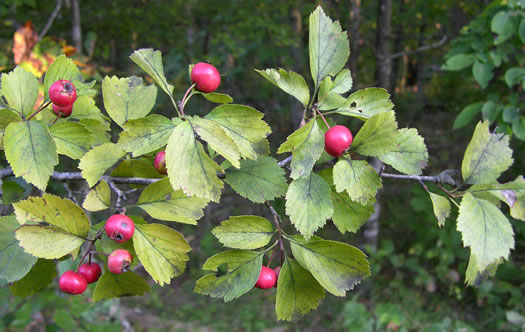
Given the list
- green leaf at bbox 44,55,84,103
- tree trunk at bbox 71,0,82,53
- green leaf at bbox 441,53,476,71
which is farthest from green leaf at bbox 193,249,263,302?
tree trunk at bbox 71,0,82,53

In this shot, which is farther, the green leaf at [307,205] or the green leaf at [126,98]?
the green leaf at [126,98]

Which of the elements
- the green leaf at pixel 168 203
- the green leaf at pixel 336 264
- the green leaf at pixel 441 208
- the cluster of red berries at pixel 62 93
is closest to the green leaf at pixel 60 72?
the cluster of red berries at pixel 62 93

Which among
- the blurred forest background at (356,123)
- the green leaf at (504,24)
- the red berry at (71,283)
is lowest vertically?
the blurred forest background at (356,123)

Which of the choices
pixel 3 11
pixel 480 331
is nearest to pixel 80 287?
pixel 3 11

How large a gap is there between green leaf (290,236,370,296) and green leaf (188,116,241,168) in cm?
23

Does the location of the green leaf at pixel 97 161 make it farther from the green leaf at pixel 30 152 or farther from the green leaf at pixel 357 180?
the green leaf at pixel 357 180

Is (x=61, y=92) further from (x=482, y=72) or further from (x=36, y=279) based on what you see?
(x=482, y=72)

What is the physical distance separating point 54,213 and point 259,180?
0.37m

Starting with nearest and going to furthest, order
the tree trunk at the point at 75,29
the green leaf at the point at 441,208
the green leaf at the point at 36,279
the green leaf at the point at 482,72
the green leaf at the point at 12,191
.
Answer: the green leaf at the point at 441,208 → the green leaf at the point at 36,279 → the green leaf at the point at 12,191 → the green leaf at the point at 482,72 → the tree trunk at the point at 75,29

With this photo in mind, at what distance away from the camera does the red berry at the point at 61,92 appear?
2.68 ft

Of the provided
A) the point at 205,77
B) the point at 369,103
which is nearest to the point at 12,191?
the point at 205,77

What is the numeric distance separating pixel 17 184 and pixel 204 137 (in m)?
0.62

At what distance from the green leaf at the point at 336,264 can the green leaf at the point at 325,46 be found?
1.04ft

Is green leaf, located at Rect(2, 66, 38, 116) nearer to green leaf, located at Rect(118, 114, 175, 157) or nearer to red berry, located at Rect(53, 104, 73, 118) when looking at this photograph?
red berry, located at Rect(53, 104, 73, 118)
